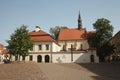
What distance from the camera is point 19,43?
2085 inches

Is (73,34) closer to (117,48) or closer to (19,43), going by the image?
(117,48)

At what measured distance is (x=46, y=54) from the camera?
59969 millimetres

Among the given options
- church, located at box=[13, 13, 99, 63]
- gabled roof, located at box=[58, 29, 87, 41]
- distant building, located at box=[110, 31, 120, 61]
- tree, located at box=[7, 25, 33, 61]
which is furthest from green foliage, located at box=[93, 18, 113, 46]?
tree, located at box=[7, 25, 33, 61]

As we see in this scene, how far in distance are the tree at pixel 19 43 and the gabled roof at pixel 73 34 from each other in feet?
61.2

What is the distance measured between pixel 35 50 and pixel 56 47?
22.1 ft

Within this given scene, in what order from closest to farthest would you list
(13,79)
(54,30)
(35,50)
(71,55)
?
(13,79), (71,55), (35,50), (54,30)

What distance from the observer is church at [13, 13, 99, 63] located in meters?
57.0

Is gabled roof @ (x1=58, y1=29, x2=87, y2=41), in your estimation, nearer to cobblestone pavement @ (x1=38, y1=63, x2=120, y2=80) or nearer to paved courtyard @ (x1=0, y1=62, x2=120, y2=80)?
cobblestone pavement @ (x1=38, y1=63, x2=120, y2=80)

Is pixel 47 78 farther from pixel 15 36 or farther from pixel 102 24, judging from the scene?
pixel 102 24

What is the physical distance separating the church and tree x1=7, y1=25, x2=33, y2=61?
7.14 metres

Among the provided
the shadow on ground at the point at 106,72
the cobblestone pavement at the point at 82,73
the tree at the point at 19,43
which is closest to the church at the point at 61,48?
the tree at the point at 19,43

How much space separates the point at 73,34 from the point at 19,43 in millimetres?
23009

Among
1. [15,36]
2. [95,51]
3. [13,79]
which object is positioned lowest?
[13,79]

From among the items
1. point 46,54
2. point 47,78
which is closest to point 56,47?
point 46,54
